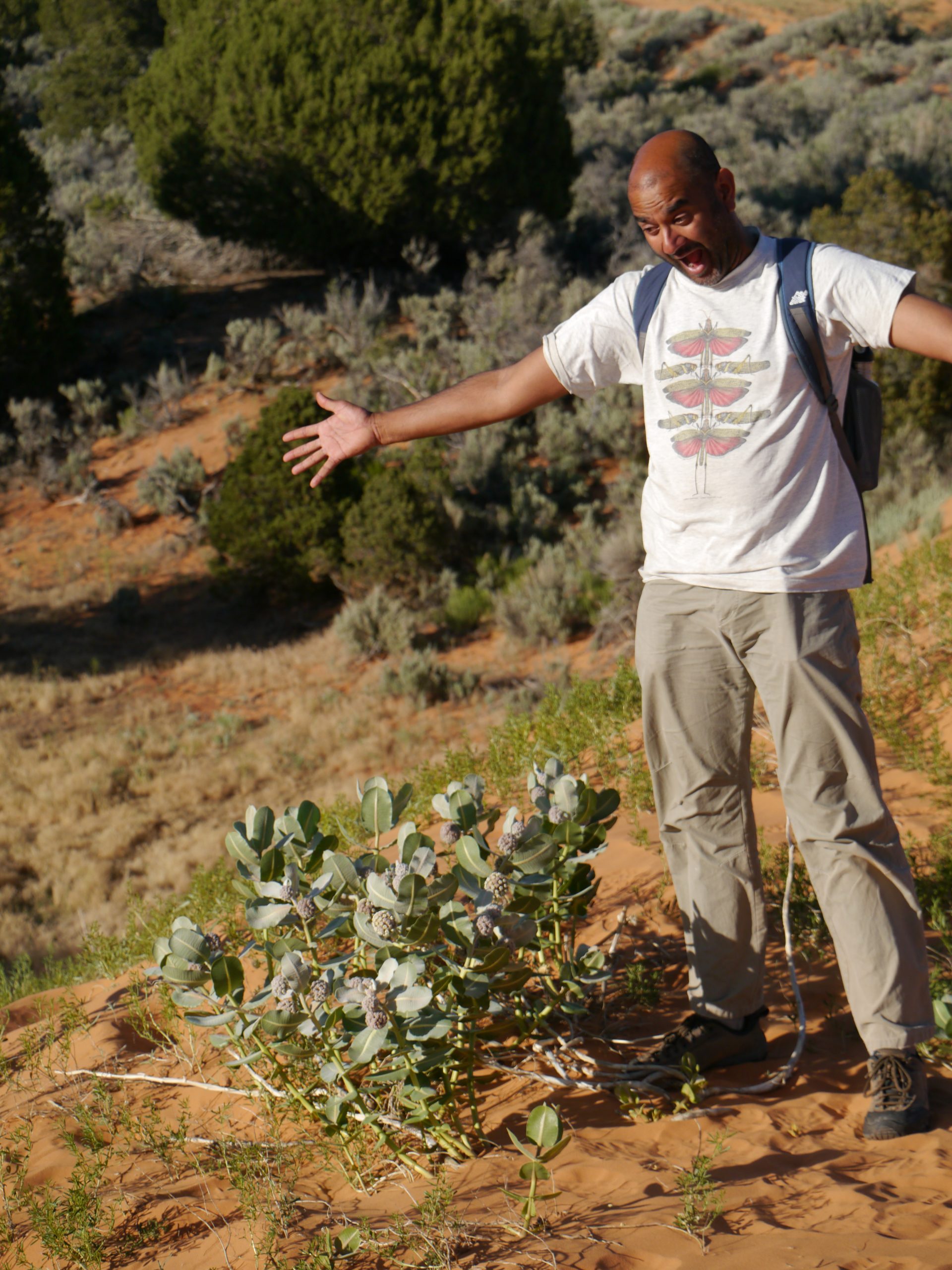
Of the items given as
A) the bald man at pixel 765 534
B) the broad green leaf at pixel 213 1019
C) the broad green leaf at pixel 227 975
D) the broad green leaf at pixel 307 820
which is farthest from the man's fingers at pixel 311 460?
the broad green leaf at pixel 213 1019

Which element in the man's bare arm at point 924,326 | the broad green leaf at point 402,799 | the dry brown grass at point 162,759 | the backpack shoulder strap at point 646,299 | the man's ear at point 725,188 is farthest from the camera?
the dry brown grass at point 162,759

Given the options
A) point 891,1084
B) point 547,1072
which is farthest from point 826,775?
point 547,1072

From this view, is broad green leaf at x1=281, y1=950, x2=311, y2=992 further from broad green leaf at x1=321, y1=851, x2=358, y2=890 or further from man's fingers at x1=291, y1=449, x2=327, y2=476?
man's fingers at x1=291, y1=449, x2=327, y2=476

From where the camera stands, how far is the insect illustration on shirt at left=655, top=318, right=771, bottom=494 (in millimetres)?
2152

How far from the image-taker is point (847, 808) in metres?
2.21

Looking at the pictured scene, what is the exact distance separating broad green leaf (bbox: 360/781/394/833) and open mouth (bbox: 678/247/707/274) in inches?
50.8

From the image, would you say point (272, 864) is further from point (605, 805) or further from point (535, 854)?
point (605, 805)

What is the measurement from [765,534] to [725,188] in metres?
0.72

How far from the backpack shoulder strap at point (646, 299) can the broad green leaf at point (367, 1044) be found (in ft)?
4.88

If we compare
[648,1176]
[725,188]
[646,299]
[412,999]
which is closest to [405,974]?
[412,999]

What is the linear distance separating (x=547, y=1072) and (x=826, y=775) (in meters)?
1.00

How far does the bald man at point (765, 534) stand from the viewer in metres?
2.12

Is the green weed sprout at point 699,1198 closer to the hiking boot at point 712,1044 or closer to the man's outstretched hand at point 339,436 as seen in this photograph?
the hiking boot at point 712,1044

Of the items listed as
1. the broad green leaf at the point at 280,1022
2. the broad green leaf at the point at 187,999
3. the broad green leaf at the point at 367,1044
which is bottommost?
the broad green leaf at the point at 187,999
